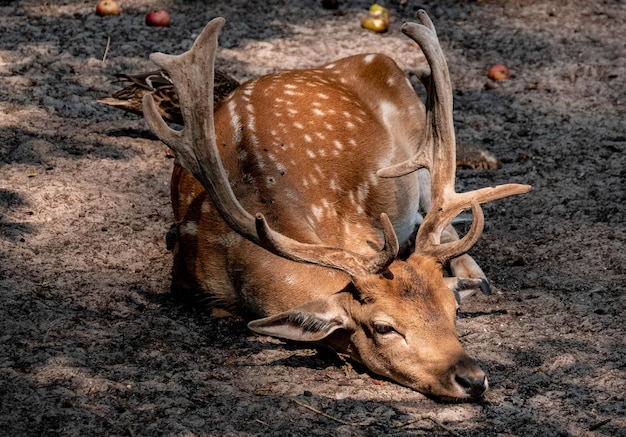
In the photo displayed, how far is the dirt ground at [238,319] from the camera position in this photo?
13.7 ft

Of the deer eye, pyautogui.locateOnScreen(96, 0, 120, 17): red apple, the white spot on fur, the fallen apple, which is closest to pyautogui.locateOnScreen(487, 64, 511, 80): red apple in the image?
the fallen apple

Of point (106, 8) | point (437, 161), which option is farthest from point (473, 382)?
point (106, 8)

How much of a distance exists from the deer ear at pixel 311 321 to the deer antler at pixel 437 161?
0.50 metres

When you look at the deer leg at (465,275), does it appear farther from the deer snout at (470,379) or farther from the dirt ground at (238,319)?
the deer snout at (470,379)

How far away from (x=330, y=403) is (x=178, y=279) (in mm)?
1316

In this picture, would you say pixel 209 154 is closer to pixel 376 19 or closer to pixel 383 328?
pixel 383 328

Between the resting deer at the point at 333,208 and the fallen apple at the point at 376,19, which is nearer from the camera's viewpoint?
the resting deer at the point at 333,208

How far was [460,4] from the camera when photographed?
9.55 m

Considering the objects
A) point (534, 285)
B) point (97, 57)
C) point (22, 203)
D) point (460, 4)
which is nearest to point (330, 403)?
point (534, 285)

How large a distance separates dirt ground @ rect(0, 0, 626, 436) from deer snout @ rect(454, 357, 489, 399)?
12 cm

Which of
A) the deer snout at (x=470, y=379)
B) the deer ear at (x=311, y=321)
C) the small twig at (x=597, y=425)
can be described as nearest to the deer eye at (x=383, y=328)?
the deer ear at (x=311, y=321)

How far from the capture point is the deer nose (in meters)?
4.13

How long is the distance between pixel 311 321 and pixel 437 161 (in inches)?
43.5

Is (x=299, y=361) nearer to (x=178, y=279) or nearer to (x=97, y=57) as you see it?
(x=178, y=279)
